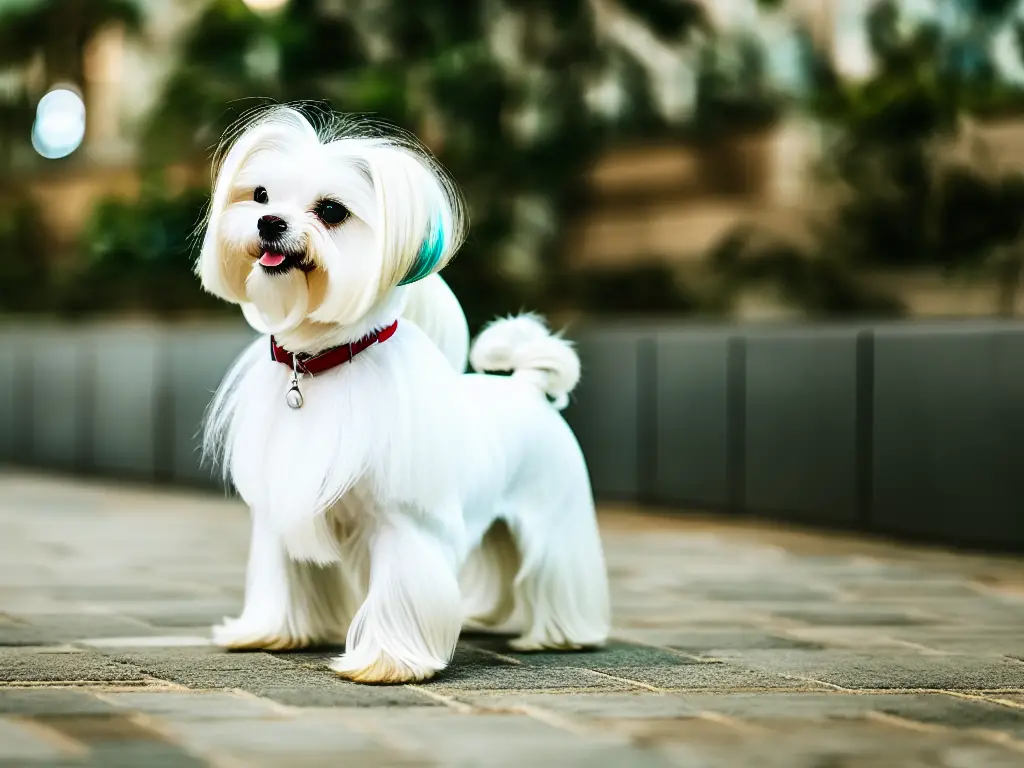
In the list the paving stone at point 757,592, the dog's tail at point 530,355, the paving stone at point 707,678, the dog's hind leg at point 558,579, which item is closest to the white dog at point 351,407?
the dog's hind leg at point 558,579

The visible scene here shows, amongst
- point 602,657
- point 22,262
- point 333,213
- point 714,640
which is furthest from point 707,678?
point 22,262

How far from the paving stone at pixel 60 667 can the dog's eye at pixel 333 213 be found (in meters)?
1.17

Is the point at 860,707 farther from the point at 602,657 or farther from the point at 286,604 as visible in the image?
the point at 286,604

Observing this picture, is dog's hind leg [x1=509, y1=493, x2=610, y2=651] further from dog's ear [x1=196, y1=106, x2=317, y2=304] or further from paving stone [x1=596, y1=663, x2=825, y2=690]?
dog's ear [x1=196, y1=106, x2=317, y2=304]

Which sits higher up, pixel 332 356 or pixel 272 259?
pixel 272 259

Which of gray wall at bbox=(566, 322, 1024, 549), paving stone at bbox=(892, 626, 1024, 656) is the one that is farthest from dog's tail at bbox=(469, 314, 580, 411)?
gray wall at bbox=(566, 322, 1024, 549)

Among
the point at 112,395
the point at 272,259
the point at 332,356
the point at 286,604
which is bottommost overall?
the point at 286,604

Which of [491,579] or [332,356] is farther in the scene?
[491,579]

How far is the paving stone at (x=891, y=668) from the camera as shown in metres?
4.06

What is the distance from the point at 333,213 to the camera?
3865 mm

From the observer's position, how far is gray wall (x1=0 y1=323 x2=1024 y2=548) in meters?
7.22

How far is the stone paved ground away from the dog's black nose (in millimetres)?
1036

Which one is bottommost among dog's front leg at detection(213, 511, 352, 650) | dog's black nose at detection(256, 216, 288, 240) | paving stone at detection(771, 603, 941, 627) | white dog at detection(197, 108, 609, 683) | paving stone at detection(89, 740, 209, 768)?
paving stone at detection(771, 603, 941, 627)

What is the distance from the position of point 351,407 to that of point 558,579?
0.90 meters
